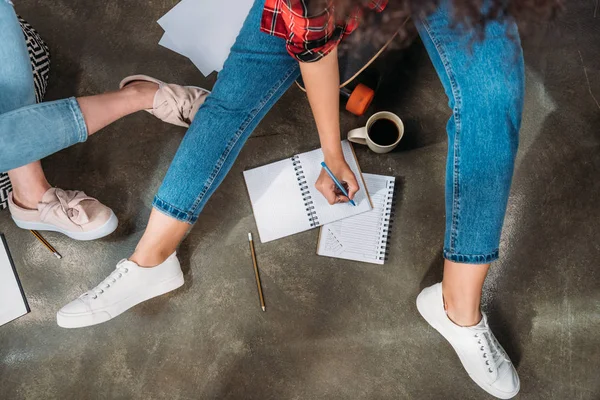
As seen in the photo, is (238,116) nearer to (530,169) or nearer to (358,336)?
(358,336)

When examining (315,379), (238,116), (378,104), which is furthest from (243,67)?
(315,379)

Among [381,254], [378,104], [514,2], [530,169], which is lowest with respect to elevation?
[381,254]

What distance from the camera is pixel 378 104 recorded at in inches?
64.7

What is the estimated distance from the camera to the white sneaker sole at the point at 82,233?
1545 mm

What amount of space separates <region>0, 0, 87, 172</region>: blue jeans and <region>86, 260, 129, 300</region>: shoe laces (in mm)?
410

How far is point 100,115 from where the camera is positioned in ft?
4.85

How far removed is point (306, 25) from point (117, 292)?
3.45 ft

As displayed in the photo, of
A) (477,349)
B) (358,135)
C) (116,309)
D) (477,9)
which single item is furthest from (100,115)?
(477,349)

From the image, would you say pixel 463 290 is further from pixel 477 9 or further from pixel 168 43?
pixel 168 43

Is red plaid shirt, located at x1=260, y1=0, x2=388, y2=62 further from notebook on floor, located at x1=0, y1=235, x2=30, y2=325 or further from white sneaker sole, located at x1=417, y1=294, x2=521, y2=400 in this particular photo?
notebook on floor, located at x1=0, y1=235, x2=30, y2=325

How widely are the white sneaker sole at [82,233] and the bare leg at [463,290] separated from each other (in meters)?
1.08

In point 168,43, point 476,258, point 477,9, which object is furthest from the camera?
point 168,43

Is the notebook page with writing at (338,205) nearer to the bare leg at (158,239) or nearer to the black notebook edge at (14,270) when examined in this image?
the bare leg at (158,239)

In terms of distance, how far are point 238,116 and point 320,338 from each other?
772 millimetres
